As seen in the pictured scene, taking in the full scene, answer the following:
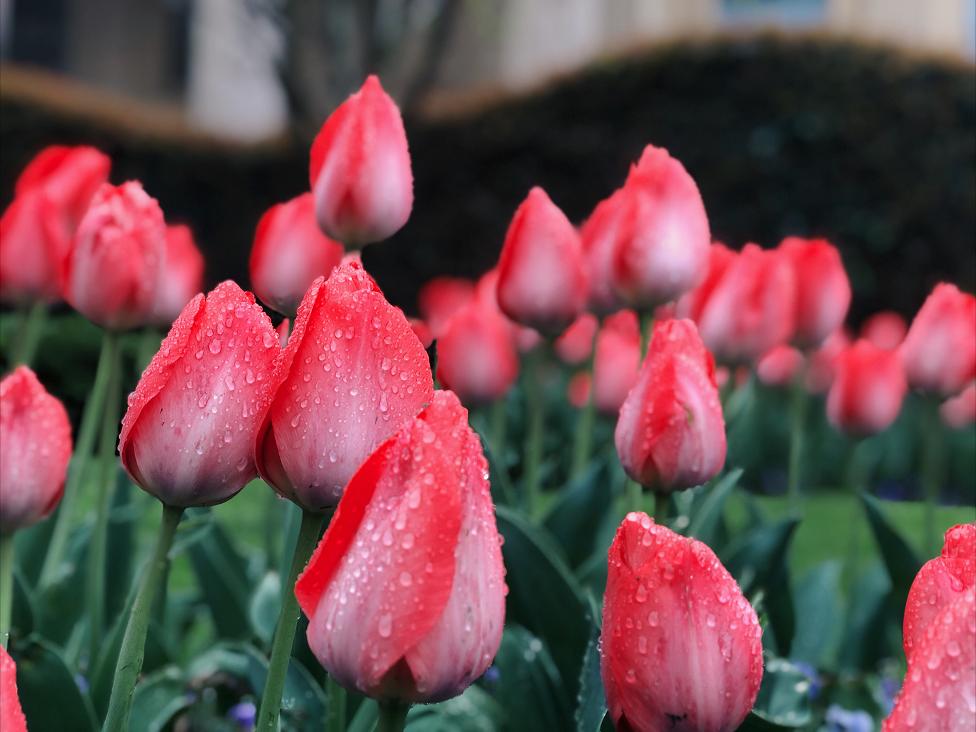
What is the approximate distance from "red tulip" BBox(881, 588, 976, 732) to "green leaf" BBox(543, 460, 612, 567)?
0.98m

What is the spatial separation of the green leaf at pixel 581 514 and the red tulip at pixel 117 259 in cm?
61

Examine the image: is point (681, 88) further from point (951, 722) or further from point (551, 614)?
point (951, 722)

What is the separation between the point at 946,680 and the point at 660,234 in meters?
0.64

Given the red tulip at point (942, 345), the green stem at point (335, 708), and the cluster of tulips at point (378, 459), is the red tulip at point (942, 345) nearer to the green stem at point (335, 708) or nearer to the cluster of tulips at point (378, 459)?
the cluster of tulips at point (378, 459)

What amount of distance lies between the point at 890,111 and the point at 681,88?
992mm

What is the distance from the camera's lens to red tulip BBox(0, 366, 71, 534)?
767 millimetres

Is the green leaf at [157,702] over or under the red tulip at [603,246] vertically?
under

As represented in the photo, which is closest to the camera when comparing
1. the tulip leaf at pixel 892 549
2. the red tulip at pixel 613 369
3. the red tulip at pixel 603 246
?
the red tulip at pixel 603 246

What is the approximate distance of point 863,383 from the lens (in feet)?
5.07

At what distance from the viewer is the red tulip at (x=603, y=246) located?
1.12 meters

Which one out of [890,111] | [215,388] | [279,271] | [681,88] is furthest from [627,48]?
[215,388]

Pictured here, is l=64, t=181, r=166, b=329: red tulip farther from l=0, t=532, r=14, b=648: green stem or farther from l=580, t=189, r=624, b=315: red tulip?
l=580, t=189, r=624, b=315: red tulip

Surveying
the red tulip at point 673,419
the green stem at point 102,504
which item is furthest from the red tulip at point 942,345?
the green stem at point 102,504

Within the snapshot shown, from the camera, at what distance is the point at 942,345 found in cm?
126
